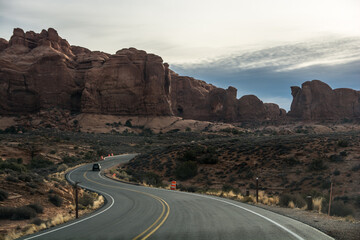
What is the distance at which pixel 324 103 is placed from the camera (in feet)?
374

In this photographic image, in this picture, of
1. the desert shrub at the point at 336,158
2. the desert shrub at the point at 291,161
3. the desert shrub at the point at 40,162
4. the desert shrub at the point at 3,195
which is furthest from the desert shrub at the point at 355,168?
the desert shrub at the point at 40,162

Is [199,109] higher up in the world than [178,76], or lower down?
lower down

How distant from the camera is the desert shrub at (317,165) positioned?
2812cm

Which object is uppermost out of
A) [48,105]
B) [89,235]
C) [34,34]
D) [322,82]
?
[34,34]

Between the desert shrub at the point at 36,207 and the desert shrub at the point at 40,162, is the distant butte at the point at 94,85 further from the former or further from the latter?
the desert shrub at the point at 36,207

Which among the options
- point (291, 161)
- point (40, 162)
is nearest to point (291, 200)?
point (291, 161)

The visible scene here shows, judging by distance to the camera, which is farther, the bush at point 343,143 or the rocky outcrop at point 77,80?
the rocky outcrop at point 77,80

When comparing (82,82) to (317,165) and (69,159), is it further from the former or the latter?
(317,165)

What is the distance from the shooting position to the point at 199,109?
139 metres

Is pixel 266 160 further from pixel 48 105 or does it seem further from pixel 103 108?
pixel 48 105

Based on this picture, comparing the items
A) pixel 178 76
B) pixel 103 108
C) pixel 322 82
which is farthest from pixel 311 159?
pixel 178 76

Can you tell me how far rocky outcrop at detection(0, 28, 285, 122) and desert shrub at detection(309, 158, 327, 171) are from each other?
82778 millimetres

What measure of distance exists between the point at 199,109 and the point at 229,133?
5116 centimetres

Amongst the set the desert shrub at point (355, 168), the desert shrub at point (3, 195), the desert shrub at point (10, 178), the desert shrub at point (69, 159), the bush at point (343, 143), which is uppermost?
the bush at point (343, 143)
